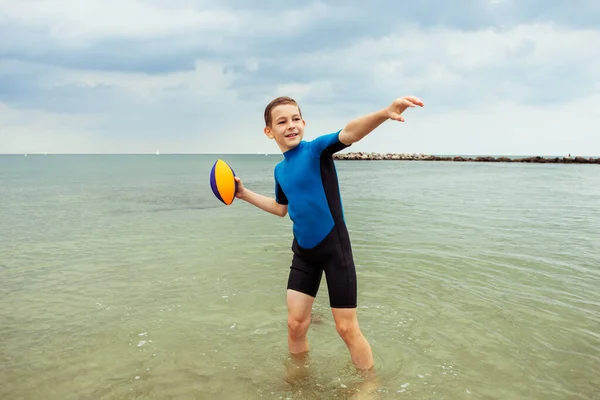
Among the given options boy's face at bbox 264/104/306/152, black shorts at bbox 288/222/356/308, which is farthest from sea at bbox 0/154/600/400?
boy's face at bbox 264/104/306/152

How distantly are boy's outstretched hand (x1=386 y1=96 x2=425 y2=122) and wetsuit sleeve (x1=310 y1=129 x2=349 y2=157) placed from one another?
1.63ft

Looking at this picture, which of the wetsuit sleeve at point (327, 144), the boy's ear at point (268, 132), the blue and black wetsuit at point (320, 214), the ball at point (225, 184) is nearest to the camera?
the wetsuit sleeve at point (327, 144)

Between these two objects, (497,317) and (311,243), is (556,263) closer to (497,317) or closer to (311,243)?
(497,317)

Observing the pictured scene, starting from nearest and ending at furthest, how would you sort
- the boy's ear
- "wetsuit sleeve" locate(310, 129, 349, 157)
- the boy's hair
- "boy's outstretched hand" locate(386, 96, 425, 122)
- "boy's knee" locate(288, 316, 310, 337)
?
1. "boy's outstretched hand" locate(386, 96, 425, 122)
2. "wetsuit sleeve" locate(310, 129, 349, 157)
3. the boy's hair
4. the boy's ear
5. "boy's knee" locate(288, 316, 310, 337)

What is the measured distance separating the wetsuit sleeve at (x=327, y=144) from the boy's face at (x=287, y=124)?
243 millimetres

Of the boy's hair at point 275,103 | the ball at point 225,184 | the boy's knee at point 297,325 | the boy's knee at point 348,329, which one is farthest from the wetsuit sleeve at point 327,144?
the boy's knee at point 297,325

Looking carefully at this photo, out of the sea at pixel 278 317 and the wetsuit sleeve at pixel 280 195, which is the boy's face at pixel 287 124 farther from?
the sea at pixel 278 317

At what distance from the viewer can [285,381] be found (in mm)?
4309

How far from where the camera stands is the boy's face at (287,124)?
3.89 m

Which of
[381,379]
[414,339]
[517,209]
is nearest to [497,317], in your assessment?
[414,339]

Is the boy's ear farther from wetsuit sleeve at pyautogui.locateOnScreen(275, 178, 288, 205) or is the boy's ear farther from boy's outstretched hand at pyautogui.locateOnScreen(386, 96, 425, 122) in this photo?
boy's outstretched hand at pyautogui.locateOnScreen(386, 96, 425, 122)

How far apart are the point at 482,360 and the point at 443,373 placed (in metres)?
0.59

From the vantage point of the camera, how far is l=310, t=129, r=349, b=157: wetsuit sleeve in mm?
3547

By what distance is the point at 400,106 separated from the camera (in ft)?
10.2
